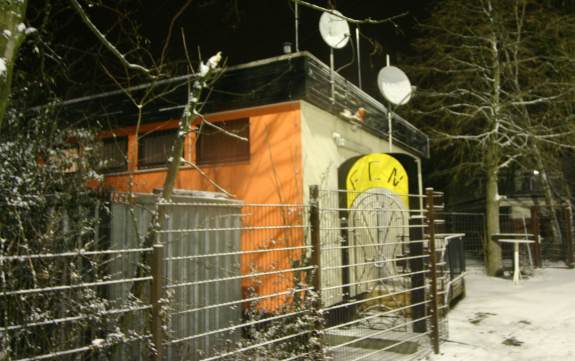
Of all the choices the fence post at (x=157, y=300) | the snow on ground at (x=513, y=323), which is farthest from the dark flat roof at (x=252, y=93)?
the snow on ground at (x=513, y=323)

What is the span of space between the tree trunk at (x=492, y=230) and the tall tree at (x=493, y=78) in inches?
1.0

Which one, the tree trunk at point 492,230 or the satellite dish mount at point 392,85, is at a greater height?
the satellite dish mount at point 392,85

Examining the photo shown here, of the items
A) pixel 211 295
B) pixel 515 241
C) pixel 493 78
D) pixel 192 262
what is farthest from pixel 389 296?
pixel 493 78

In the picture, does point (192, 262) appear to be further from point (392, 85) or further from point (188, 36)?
point (392, 85)

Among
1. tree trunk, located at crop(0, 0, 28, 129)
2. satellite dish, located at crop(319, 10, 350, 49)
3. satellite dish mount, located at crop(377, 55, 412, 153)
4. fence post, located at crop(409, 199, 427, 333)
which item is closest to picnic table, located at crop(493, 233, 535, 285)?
satellite dish mount, located at crop(377, 55, 412, 153)

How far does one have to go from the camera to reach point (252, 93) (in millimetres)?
7535

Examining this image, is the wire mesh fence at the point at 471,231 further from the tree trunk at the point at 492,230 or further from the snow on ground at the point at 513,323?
the snow on ground at the point at 513,323

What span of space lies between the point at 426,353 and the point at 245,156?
4.25 m

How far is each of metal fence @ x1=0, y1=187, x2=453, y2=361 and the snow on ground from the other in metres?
0.50

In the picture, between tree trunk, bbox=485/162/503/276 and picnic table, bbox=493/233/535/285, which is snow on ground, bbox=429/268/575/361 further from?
tree trunk, bbox=485/162/503/276

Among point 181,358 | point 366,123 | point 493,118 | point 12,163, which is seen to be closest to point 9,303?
point 181,358

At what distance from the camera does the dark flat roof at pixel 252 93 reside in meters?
7.44

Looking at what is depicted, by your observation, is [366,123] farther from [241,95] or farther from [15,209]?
[15,209]

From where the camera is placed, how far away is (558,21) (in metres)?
13.8
